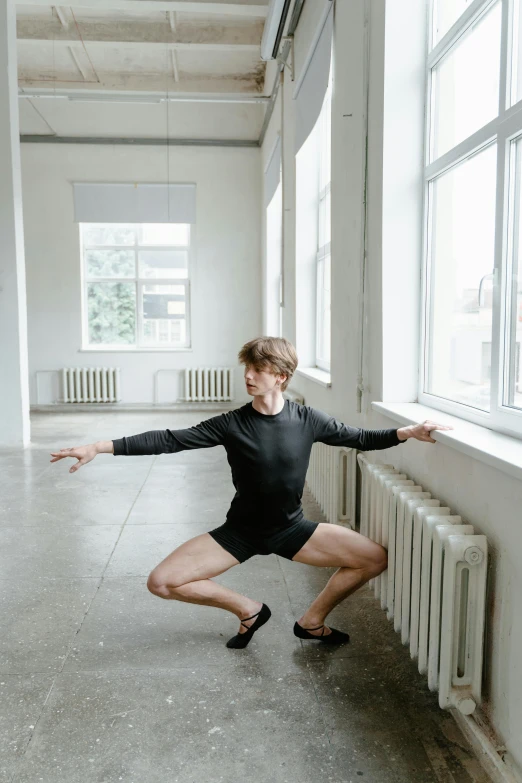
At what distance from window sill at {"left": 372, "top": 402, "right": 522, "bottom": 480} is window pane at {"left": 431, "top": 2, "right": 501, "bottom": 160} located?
1055 mm

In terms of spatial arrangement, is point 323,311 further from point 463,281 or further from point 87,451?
point 87,451

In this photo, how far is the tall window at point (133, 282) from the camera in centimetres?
923

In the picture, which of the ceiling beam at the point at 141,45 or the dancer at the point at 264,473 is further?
the ceiling beam at the point at 141,45

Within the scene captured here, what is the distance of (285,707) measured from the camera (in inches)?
77.2

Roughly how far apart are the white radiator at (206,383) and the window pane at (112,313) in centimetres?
109

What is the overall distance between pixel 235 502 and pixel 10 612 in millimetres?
1179

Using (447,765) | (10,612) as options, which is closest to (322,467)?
(10,612)

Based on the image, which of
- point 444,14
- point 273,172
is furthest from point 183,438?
point 273,172

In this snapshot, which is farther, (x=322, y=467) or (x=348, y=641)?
(x=322, y=467)

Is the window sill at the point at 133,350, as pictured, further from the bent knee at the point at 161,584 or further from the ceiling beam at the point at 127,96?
the bent knee at the point at 161,584

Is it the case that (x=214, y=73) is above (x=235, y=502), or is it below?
above

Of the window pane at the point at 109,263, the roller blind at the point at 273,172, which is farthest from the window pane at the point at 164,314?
the roller blind at the point at 273,172

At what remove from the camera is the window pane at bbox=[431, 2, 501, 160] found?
83.1 inches

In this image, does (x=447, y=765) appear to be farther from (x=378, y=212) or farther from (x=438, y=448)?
(x=378, y=212)
